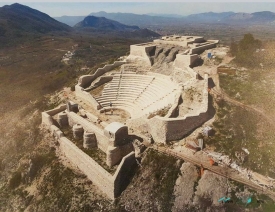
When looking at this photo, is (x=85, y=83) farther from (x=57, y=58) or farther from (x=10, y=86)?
(x=57, y=58)

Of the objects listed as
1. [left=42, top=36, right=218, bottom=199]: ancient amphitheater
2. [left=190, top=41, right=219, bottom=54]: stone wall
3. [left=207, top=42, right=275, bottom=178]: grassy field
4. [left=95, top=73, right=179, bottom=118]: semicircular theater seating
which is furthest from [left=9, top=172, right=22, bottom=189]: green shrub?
[left=190, top=41, right=219, bottom=54]: stone wall

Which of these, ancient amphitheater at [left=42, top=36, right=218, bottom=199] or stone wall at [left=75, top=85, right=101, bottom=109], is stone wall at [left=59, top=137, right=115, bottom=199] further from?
stone wall at [left=75, top=85, right=101, bottom=109]

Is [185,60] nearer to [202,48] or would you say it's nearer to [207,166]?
[202,48]

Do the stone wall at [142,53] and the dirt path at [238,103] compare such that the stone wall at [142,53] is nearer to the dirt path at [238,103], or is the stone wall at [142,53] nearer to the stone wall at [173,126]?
the dirt path at [238,103]

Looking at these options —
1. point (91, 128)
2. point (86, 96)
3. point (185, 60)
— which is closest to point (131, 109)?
point (86, 96)

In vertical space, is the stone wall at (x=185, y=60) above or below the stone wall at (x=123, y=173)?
above

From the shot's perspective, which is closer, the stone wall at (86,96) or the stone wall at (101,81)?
the stone wall at (86,96)

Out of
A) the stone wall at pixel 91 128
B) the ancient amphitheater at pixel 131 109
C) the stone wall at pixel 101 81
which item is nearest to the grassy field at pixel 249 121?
the ancient amphitheater at pixel 131 109

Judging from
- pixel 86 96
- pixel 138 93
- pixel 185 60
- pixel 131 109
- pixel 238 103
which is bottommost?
pixel 131 109
